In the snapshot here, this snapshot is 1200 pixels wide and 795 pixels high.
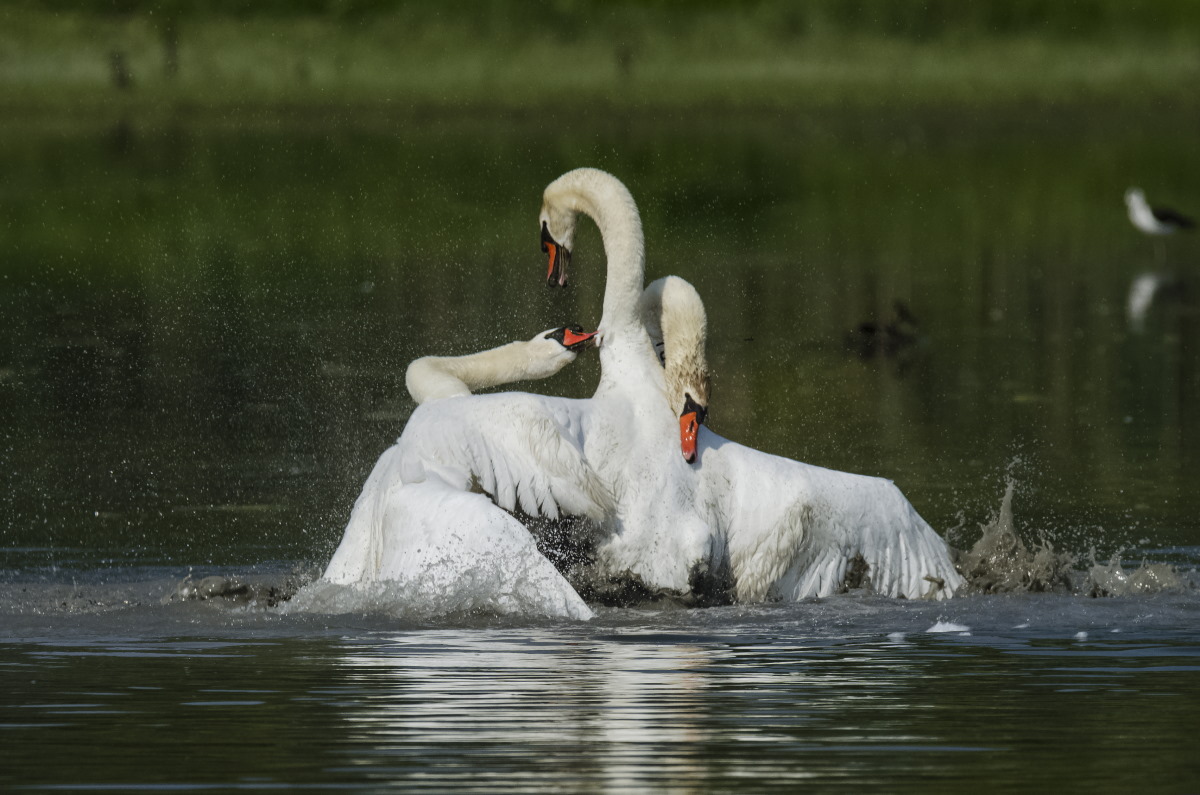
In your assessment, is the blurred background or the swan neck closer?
the swan neck

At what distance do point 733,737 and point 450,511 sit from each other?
7.90ft

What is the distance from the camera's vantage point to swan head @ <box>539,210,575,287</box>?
41.6ft

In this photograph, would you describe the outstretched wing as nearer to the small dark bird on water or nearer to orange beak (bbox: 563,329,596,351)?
orange beak (bbox: 563,329,596,351)

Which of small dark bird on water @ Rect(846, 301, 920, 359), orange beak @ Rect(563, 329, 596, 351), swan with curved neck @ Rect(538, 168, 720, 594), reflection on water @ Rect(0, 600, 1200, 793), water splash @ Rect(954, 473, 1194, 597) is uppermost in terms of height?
small dark bird on water @ Rect(846, 301, 920, 359)

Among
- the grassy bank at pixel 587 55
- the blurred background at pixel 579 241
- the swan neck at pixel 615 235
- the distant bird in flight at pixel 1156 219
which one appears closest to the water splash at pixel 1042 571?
the blurred background at pixel 579 241

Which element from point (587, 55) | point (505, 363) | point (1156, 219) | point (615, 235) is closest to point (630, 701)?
point (615, 235)

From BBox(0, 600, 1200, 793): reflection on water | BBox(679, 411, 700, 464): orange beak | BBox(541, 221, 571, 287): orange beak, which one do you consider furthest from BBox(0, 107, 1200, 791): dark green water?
BBox(541, 221, 571, 287): orange beak

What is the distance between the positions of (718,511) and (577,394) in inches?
305

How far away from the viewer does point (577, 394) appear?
18.8 m

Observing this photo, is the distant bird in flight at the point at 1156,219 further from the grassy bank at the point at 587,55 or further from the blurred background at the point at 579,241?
the grassy bank at the point at 587,55

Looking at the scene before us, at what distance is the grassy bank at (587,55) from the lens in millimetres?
75000

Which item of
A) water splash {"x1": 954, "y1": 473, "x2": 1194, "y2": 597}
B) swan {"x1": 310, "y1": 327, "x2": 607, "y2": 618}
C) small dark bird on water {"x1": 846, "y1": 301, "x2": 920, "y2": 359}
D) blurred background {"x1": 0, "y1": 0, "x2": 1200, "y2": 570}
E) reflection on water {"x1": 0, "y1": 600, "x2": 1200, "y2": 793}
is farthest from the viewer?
small dark bird on water {"x1": 846, "y1": 301, "x2": 920, "y2": 359}

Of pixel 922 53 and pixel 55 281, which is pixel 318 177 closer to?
pixel 55 281

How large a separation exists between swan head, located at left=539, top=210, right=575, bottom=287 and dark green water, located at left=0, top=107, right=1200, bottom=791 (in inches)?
73.9
